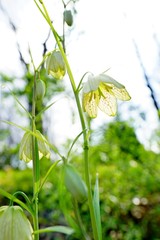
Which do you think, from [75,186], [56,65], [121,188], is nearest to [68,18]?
[56,65]

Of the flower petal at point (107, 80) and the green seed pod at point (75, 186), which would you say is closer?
the green seed pod at point (75, 186)


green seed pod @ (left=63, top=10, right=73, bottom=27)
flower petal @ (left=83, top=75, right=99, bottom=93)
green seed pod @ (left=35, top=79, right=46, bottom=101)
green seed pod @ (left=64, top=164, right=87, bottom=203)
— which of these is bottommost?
green seed pod @ (left=64, top=164, right=87, bottom=203)

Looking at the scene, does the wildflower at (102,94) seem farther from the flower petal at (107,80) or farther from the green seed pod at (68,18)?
the green seed pod at (68,18)

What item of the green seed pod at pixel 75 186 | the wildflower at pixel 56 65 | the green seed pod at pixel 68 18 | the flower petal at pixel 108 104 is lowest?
the green seed pod at pixel 75 186

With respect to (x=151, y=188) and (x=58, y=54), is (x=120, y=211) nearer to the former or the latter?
(x=151, y=188)

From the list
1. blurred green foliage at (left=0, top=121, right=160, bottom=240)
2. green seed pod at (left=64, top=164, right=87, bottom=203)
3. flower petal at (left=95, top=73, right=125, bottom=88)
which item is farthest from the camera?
blurred green foliage at (left=0, top=121, right=160, bottom=240)

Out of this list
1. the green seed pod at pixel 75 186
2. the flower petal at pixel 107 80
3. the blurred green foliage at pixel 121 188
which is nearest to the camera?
the green seed pod at pixel 75 186

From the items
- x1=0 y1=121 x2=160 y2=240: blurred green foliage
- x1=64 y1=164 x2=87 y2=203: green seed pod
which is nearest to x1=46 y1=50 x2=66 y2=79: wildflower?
x1=64 y1=164 x2=87 y2=203: green seed pod

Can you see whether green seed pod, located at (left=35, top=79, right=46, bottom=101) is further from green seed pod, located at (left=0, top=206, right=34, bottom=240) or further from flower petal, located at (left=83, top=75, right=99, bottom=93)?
green seed pod, located at (left=0, top=206, right=34, bottom=240)

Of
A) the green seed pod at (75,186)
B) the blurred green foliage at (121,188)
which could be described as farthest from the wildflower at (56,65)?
the blurred green foliage at (121,188)
